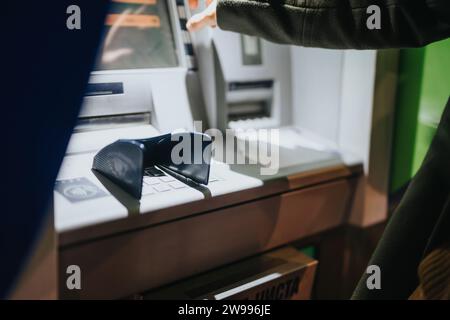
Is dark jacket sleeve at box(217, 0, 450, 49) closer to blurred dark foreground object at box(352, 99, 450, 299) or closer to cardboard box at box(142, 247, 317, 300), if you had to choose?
blurred dark foreground object at box(352, 99, 450, 299)

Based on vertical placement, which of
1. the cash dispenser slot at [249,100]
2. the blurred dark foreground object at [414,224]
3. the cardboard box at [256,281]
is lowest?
the cardboard box at [256,281]

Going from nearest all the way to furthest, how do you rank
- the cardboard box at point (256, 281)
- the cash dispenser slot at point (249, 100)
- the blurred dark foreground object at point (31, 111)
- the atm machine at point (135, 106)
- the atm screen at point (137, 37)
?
the blurred dark foreground object at point (31, 111) < the atm machine at point (135, 106) < the cardboard box at point (256, 281) < the atm screen at point (137, 37) < the cash dispenser slot at point (249, 100)

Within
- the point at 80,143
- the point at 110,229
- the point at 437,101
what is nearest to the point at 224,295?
the point at 110,229

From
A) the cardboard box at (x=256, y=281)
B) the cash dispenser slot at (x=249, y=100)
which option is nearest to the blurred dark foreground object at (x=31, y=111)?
the cardboard box at (x=256, y=281)

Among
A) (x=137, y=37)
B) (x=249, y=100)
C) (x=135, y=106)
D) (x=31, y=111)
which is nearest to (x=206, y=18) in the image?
(x=137, y=37)

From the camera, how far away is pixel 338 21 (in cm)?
112

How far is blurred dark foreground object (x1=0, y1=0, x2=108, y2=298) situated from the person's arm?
456mm

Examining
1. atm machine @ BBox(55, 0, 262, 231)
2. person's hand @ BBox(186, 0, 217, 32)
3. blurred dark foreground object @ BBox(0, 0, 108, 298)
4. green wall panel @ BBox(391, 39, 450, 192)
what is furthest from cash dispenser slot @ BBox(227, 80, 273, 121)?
blurred dark foreground object @ BBox(0, 0, 108, 298)

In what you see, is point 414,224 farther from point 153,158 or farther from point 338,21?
point 153,158

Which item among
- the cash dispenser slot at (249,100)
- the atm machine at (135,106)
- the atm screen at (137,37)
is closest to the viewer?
the atm machine at (135,106)

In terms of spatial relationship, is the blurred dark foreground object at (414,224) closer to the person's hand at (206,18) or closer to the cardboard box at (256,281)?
the cardboard box at (256,281)

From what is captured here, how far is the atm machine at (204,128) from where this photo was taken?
1.07m

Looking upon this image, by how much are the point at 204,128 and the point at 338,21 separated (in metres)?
0.63

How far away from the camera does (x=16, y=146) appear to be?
0.96 m
